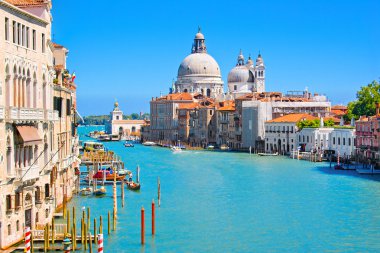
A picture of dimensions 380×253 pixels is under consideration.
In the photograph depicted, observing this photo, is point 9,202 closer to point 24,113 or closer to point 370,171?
point 24,113

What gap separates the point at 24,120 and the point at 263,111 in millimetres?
41346

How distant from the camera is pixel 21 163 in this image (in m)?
12.3

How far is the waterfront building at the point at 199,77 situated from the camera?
78.5 metres

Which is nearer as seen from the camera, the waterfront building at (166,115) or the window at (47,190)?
the window at (47,190)

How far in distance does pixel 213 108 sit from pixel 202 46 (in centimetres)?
2135

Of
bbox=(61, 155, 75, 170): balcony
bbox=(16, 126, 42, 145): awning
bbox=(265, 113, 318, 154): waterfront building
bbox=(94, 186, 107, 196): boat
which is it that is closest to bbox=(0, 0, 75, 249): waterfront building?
bbox=(16, 126, 42, 145): awning

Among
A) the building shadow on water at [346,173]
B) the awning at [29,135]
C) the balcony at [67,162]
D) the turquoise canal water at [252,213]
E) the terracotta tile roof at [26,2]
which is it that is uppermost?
the terracotta tile roof at [26,2]

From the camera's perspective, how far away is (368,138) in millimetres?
34625

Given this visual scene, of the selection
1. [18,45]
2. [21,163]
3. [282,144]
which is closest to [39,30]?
[18,45]

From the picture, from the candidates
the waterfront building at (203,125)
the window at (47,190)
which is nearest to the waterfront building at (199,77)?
the waterfront building at (203,125)

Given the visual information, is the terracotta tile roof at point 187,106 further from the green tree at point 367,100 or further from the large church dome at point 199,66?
the green tree at point 367,100

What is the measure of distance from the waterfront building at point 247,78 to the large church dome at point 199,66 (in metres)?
3.05

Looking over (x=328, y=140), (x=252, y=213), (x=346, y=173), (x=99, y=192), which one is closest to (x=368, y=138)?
(x=346, y=173)

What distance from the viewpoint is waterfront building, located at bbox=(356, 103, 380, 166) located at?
32812 mm
